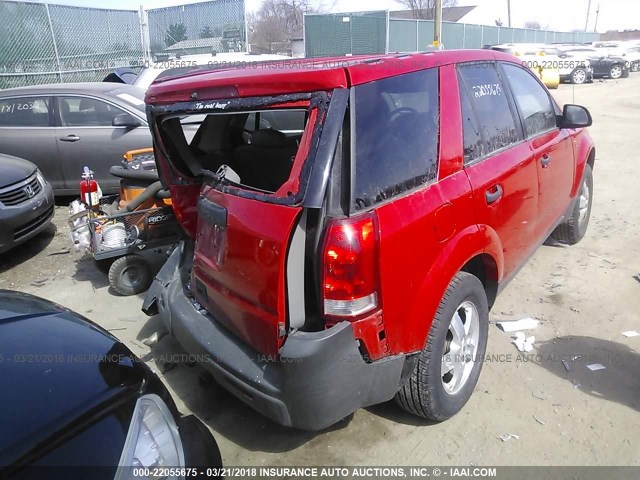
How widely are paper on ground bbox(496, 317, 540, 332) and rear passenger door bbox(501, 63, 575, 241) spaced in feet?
1.99

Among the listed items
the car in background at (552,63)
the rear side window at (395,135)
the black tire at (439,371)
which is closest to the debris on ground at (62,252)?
the black tire at (439,371)

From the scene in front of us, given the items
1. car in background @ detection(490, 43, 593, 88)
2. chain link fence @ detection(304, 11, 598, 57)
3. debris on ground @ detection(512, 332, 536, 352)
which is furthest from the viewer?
chain link fence @ detection(304, 11, 598, 57)

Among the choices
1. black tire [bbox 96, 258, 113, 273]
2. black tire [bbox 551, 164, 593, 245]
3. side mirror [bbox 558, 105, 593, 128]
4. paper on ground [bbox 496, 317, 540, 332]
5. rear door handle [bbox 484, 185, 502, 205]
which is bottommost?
paper on ground [bbox 496, 317, 540, 332]

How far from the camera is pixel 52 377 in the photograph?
182 cm

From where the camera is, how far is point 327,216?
2096 mm

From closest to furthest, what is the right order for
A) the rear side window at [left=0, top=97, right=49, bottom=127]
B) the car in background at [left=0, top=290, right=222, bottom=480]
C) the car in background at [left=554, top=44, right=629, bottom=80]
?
the car in background at [left=0, top=290, right=222, bottom=480] < the rear side window at [left=0, top=97, right=49, bottom=127] < the car in background at [left=554, top=44, right=629, bottom=80]

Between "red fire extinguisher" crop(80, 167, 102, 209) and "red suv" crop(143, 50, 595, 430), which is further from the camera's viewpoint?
"red fire extinguisher" crop(80, 167, 102, 209)

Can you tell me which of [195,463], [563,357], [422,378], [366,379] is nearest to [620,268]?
[563,357]

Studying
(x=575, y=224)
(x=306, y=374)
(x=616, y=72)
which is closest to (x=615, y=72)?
(x=616, y=72)

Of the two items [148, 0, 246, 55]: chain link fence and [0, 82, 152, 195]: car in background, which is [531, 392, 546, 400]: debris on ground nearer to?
[0, 82, 152, 195]: car in background

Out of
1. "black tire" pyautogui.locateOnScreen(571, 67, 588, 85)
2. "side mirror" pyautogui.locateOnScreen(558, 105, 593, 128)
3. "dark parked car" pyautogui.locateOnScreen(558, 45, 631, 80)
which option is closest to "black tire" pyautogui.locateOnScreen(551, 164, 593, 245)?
"side mirror" pyautogui.locateOnScreen(558, 105, 593, 128)

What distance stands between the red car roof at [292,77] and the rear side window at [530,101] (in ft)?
2.39

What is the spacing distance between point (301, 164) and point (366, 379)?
0.95m

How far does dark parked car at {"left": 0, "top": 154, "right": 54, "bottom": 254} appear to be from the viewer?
4961mm
